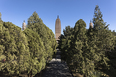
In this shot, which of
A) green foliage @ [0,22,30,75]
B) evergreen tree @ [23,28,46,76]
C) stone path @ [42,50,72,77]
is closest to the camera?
green foliage @ [0,22,30,75]

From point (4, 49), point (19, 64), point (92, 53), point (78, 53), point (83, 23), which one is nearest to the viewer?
point (4, 49)

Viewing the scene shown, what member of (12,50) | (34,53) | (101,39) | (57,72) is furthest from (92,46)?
(57,72)

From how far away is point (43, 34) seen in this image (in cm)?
1045

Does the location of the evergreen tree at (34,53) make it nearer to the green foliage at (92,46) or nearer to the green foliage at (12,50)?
the green foliage at (12,50)

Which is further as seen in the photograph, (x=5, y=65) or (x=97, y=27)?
(x=97, y=27)

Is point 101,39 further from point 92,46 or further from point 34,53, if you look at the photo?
point 34,53

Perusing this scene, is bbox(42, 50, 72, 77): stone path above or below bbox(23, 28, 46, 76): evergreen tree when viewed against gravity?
below

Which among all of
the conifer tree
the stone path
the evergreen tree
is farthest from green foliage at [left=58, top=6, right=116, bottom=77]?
the stone path

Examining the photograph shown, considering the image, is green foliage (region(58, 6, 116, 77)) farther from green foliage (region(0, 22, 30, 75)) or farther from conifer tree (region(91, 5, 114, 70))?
green foliage (region(0, 22, 30, 75))

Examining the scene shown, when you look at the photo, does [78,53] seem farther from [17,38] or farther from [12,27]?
[12,27]

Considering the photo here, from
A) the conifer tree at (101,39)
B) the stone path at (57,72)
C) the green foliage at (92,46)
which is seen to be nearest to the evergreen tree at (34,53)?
the green foliage at (92,46)

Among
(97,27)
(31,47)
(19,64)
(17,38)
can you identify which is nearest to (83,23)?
(97,27)

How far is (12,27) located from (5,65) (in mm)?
3193

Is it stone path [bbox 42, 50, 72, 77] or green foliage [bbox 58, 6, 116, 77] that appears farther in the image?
stone path [bbox 42, 50, 72, 77]
